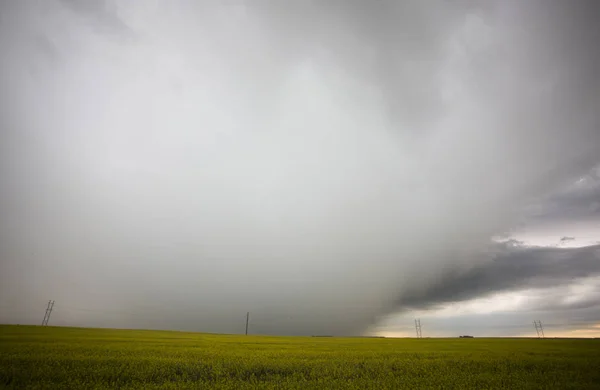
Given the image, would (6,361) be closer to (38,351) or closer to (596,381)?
(38,351)

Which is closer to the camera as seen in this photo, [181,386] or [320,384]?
[181,386]

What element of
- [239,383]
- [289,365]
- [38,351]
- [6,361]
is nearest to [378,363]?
[289,365]

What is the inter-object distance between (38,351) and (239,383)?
22.0 m

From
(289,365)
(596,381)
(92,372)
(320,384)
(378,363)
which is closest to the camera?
(320,384)

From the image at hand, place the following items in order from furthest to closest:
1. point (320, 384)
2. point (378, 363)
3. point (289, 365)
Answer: point (378, 363) < point (289, 365) < point (320, 384)

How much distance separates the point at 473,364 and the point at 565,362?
943 centimetres

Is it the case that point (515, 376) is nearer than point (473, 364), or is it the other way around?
point (515, 376)

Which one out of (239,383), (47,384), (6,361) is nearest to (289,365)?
(239,383)

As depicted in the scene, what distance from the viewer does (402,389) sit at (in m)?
15.2

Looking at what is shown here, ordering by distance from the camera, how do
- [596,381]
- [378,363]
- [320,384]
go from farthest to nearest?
[378,363], [596,381], [320,384]

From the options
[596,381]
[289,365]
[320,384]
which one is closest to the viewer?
[320,384]

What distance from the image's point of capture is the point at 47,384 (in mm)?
14562

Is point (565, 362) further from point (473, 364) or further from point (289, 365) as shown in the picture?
point (289, 365)

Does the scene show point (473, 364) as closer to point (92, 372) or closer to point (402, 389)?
point (402, 389)
